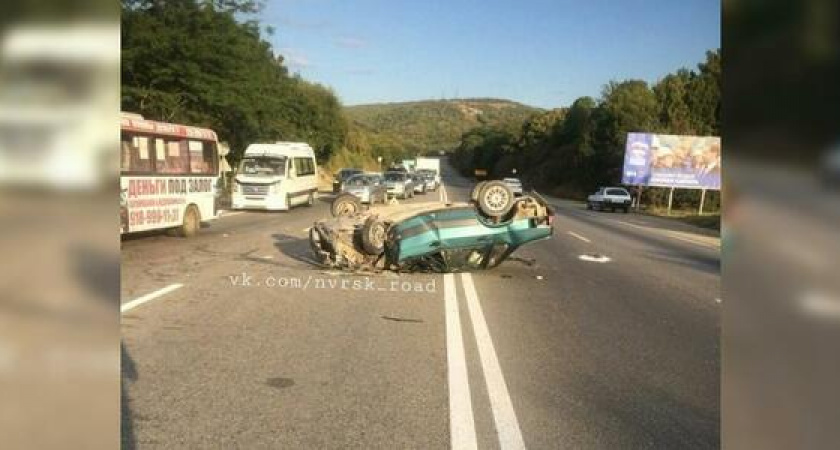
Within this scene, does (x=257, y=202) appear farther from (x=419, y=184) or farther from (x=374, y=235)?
(x=419, y=184)

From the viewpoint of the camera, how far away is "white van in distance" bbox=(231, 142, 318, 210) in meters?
28.5

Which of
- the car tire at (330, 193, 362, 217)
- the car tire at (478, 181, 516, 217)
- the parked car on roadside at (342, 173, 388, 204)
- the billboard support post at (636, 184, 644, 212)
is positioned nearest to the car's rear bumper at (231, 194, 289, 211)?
the parked car on roadside at (342, 173, 388, 204)

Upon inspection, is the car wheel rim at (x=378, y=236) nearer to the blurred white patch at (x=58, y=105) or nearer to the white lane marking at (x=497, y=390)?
the white lane marking at (x=497, y=390)

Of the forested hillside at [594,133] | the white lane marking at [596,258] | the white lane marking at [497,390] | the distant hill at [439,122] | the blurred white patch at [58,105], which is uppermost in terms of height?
the distant hill at [439,122]

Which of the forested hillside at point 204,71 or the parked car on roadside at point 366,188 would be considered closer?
the forested hillside at point 204,71

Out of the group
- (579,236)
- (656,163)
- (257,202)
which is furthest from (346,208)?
(656,163)

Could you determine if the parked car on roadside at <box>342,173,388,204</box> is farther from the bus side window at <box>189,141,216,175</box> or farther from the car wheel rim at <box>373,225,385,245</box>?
the car wheel rim at <box>373,225,385,245</box>

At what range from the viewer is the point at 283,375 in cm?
604

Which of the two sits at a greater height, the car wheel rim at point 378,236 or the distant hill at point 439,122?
the distant hill at point 439,122

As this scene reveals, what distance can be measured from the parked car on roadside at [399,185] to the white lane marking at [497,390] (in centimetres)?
2902

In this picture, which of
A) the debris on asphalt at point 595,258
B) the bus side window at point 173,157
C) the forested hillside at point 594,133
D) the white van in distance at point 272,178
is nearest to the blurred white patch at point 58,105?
the bus side window at point 173,157

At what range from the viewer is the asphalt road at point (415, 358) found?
15.4 ft

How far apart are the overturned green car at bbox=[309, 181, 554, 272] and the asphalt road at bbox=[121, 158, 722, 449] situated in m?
0.35

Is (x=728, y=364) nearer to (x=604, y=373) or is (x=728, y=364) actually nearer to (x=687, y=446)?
(x=687, y=446)
